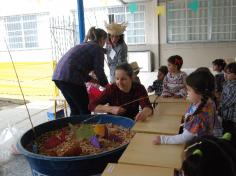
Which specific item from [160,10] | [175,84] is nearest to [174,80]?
[175,84]

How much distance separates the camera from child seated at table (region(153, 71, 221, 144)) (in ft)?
4.67

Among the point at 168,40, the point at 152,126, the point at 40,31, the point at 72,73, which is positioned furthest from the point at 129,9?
the point at 152,126

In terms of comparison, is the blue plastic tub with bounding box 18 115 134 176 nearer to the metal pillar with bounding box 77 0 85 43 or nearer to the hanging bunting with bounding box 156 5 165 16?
the metal pillar with bounding box 77 0 85 43

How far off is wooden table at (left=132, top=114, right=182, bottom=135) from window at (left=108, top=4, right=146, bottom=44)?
25.0 feet

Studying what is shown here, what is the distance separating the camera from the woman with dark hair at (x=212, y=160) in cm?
77

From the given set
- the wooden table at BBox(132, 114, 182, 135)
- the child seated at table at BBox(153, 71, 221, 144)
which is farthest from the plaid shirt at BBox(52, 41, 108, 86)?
the child seated at table at BBox(153, 71, 221, 144)

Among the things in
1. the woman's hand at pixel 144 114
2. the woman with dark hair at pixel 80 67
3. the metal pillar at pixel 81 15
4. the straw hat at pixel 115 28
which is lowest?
the woman's hand at pixel 144 114

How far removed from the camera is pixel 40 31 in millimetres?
9906

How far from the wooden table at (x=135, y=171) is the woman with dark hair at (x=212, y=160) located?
1.05 ft

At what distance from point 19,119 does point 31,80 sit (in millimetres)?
2269

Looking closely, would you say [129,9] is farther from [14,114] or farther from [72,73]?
[72,73]

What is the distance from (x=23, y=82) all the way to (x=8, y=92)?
1.35ft

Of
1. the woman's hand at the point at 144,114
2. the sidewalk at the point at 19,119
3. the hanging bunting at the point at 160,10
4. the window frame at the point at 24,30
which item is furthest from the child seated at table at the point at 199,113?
the window frame at the point at 24,30

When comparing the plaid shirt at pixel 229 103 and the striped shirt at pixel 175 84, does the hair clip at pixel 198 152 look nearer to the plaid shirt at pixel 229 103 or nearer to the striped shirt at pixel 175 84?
the plaid shirt at pixel 229 103
